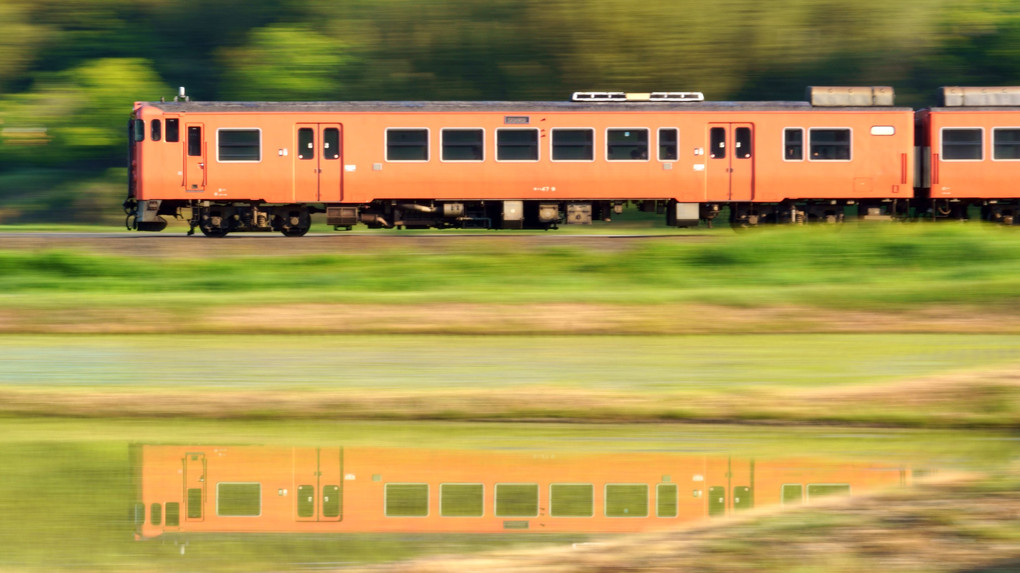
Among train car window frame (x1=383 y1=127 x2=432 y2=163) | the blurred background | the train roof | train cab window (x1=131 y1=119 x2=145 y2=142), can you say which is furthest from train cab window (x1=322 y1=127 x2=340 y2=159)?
the blurred background

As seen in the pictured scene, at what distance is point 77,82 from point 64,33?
736 centimetres

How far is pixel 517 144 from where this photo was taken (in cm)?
2698

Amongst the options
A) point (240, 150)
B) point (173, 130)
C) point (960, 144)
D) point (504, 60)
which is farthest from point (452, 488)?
point (504, 60)

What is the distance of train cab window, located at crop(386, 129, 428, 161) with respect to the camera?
2683cm

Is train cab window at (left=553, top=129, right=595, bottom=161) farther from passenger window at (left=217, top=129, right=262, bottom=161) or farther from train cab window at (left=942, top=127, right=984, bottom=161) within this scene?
train cab window at (left=942, top=127, right=984, bottom=161)

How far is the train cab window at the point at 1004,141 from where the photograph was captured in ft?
90.2

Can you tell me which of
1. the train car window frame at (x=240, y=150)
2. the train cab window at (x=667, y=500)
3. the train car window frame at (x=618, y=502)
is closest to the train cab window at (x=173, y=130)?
the train car window frame at (x=240, y=150)

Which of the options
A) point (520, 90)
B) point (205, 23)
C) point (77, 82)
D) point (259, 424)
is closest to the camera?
point (259, 424)

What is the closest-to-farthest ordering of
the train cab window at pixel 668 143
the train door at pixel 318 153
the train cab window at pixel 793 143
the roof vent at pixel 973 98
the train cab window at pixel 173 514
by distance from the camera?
the train cab window at pixel 173 514 < the train door at pixel 318 153 < the train cab window at pixel 668 143 < the train cab window at pixel 793 143 < the roof vent at pixel 973 98

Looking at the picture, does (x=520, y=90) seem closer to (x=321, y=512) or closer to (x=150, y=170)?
(x=150, y=170)

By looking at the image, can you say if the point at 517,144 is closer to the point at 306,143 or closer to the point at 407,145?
the point at 407,145

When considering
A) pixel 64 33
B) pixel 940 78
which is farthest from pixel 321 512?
pixel 64 33

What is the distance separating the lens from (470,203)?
90.9ft

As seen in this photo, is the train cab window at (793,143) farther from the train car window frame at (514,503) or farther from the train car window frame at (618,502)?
the train car window frame at (514,503)
